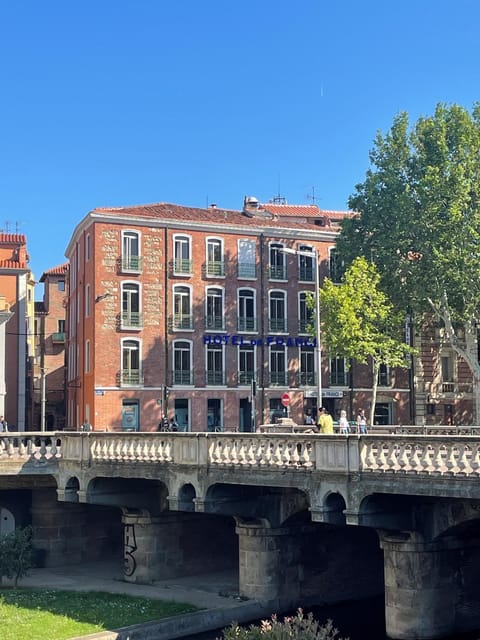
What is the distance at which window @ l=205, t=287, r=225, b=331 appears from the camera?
2191 inches

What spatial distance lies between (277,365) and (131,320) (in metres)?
10.4

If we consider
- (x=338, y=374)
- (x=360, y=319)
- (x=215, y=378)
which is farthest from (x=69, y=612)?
(x=338, y=374)

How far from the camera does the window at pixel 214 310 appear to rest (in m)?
55.7

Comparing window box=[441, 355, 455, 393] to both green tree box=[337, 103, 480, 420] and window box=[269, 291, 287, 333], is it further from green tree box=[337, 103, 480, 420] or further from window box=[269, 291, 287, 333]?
window box=[269, 291, 287, 333]

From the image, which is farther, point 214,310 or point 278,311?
point 278,311

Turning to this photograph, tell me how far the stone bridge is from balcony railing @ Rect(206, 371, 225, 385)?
21.8 m

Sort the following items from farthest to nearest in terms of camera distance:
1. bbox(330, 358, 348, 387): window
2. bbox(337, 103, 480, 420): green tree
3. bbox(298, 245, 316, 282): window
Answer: bbox(330, 358, 348, 387): window
bbox(298, 245, 316, 282): window
bbox(337, 103, 480, 420): green tree

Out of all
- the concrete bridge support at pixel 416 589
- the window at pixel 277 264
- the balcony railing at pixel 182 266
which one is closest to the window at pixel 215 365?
the balcony railing at pixel 182 266

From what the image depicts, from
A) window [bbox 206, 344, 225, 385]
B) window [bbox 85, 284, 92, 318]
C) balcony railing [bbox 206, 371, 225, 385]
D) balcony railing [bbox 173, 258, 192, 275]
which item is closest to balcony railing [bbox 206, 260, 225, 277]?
balcony railing [bbox 173, 258, 192, 275]

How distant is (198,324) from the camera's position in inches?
2174

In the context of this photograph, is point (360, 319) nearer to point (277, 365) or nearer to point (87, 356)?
point (277, 365)

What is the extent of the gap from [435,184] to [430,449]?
30.5 metres

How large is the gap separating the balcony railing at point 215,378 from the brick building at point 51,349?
18074 millimetres

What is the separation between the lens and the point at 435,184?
48031mm
